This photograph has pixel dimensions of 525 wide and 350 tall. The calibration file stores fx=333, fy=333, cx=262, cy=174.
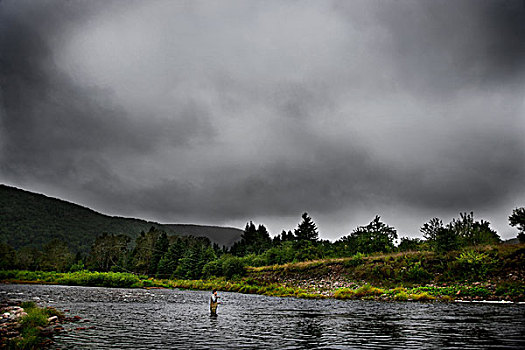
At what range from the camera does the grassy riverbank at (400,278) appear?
35.3 m

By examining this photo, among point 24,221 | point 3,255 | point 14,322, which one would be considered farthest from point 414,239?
point 24,221

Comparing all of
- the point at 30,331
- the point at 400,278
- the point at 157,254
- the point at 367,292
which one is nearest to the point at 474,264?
the point at 400,278

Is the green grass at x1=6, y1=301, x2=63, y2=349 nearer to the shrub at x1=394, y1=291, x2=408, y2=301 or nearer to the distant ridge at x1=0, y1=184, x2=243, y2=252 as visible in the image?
the shrub at x1=394, y1=291, x2=408, y2=301

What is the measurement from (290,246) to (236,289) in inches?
1072

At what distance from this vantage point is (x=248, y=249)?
13138 cm

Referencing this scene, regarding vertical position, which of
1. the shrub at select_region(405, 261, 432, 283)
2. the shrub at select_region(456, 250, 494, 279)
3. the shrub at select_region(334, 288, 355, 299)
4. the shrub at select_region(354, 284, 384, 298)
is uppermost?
the shrub at select_region(456, 250, 494, 279)

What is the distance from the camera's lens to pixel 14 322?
603 inches

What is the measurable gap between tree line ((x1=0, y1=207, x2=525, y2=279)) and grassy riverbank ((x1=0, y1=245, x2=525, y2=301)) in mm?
4345

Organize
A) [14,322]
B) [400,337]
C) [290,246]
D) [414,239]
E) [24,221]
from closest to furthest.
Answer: [400,337], [14,322], [414,239], [290,246], [24,221]

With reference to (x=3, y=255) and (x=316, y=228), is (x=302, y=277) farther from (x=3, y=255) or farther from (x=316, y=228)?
(x=3, y=255)

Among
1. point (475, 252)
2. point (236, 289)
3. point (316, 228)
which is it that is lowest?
point (236, 289)

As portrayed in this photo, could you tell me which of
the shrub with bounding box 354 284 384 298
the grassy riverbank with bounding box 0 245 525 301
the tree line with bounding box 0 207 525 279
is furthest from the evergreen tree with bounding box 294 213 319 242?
the shrub with bounding box 354 284 384 298

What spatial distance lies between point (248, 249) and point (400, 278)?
89558 millimetres

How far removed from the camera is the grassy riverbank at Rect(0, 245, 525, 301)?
35.3m
